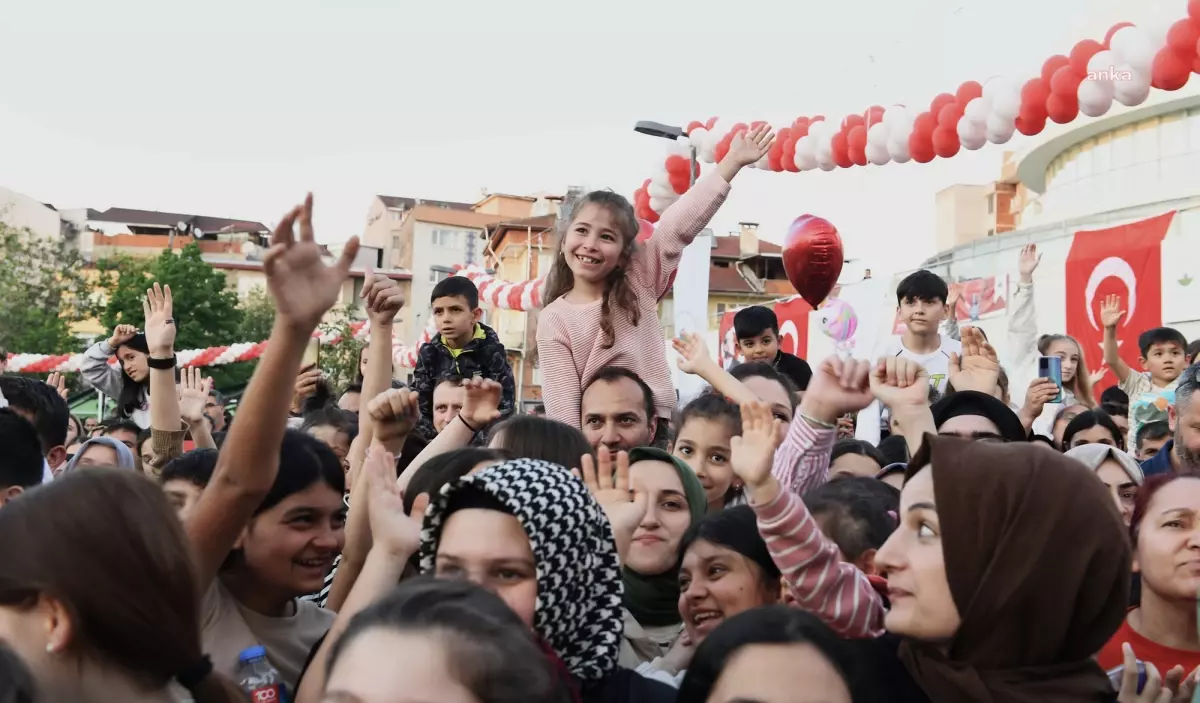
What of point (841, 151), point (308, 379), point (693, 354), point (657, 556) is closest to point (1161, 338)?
point (841, 151)

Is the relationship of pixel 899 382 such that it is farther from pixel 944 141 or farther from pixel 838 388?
pixel 944 141

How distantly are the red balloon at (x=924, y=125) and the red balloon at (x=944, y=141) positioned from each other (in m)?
0.06

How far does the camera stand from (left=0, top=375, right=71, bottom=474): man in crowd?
5.62 m

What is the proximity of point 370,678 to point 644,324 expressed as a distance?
343cm

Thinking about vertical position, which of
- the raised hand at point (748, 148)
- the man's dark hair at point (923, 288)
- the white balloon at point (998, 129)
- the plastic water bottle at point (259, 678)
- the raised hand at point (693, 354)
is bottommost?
the plastic water bottle at point (259, 678)

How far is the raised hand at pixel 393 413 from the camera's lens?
3.50 meters

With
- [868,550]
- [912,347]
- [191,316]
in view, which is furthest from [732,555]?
[191,316]

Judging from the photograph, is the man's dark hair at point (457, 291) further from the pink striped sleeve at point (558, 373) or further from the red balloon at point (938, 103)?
the red balloon at point (938, 103)

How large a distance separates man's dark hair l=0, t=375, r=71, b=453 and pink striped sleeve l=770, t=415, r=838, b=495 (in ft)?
11.9

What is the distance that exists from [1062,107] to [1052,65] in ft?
0.99

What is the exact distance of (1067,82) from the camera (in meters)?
8.23

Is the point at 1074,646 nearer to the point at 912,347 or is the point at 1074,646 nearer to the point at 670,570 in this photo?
the point at 670,570

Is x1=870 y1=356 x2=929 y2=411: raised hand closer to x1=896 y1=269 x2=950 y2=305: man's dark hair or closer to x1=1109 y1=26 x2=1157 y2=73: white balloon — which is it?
x1=896 y1=269 x2=950 y2=305: man's dark hair

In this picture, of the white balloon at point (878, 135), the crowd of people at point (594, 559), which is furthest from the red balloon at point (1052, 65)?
the crowd of people at point (594, 559)
